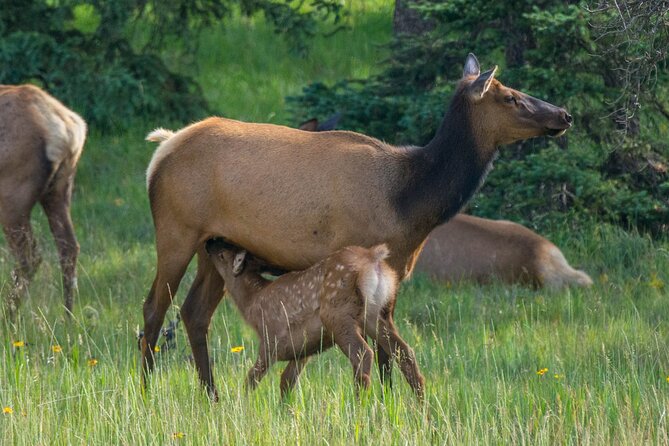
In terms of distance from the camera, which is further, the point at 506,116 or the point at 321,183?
the point at 506,116

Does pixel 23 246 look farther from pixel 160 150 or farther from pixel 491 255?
pixel 491 255

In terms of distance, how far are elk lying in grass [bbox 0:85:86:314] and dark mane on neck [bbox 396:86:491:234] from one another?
3.52 meters

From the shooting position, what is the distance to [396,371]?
25.8 ft

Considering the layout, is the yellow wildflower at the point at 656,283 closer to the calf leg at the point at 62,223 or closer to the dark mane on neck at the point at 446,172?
the dark mane on neck at the point at 446,172

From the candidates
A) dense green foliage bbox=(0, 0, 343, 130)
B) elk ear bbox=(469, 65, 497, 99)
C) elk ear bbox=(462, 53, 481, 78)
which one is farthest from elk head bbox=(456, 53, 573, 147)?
dense green foliage bbox=(0, 0, 343, 130)

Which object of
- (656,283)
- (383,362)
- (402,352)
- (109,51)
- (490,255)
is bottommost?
(490,255)

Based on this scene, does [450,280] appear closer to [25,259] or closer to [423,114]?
[423,114]

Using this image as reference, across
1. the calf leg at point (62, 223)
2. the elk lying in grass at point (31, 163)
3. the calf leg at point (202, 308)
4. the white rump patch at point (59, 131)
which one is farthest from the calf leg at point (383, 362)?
A: the white rump patch at point (59, 131)

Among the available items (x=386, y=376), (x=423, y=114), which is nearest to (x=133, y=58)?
(x=423, y=114)

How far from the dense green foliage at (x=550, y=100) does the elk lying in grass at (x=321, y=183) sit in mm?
2811

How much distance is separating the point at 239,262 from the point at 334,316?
1088 mm

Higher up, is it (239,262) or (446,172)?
(446,172)

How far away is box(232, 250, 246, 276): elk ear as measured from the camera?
7.97 meters

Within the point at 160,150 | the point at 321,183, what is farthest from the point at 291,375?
the point at 160,150
